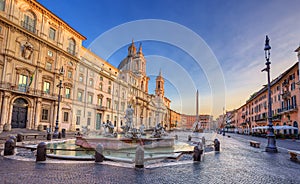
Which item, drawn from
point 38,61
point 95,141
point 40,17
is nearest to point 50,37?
point 40,17

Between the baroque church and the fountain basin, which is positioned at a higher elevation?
the baroque church

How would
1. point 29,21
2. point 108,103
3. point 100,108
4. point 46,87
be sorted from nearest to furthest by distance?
point 29,21
point 46,87
point 100,108
point 108,103

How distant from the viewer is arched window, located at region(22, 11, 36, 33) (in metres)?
24.9

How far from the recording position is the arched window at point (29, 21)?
24.9 m

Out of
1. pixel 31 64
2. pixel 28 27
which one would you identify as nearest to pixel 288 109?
pixel 31 64

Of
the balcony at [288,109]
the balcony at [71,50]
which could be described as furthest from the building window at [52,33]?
the balcony at [288,109]

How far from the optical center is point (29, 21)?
83.9ft

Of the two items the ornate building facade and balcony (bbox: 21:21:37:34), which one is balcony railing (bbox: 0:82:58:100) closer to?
the ornate building facade

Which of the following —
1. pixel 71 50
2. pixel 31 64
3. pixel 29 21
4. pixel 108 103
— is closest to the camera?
pixel 31 64

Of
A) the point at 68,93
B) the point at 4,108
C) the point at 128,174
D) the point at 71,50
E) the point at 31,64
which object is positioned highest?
the point at 71,50

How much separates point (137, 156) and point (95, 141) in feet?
17.0

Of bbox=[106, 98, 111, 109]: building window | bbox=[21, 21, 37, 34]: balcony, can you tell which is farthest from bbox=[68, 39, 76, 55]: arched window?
bbox=[106, 98, 111, 109]: building window

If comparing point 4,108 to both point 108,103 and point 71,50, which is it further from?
point 108,103

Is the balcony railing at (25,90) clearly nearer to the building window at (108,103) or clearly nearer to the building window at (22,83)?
the building window at (22,83)
